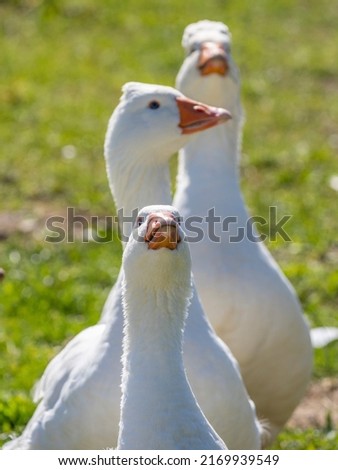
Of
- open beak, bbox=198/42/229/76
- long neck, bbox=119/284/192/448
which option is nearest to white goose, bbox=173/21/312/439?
open beak, bbox=198/42/229/76

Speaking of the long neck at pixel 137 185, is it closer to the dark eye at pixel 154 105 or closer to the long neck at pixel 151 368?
the dark eye at pixel 154 105

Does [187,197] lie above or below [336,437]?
above

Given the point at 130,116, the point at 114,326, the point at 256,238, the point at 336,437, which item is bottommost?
the point at 336,437

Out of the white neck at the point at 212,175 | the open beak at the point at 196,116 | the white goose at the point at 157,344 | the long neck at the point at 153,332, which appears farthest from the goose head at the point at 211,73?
the long neck at the point at 153,332

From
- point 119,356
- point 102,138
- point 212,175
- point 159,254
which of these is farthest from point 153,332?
point 102,138

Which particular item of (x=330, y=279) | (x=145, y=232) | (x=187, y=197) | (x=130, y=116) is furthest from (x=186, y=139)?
(x=330, y=279)

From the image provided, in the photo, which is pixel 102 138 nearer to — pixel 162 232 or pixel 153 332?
pixel 153 332

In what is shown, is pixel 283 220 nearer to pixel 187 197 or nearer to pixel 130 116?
pixel 187 197

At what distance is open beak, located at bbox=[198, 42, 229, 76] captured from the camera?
6.68m

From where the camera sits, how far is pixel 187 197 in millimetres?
6734

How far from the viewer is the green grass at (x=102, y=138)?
8156mm

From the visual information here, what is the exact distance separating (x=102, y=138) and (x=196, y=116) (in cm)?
579

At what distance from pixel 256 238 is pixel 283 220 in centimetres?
316

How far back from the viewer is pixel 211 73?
22.0 feet
